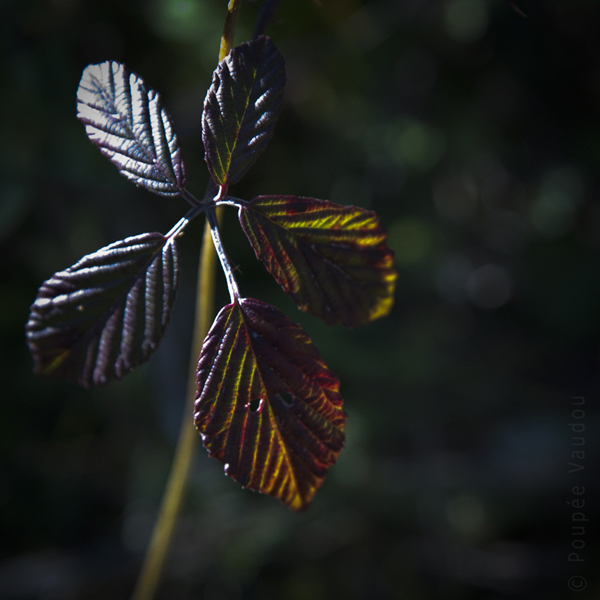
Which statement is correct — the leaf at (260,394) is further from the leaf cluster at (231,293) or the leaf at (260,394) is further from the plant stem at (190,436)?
the plant stem at (190,436)

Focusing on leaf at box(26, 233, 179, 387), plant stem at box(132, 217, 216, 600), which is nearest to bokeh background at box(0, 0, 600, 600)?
plant stem at box(132, 217, 216, 600)

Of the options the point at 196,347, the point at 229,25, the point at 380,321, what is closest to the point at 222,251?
the point at 229,25

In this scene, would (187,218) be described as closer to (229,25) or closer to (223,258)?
(223,258)

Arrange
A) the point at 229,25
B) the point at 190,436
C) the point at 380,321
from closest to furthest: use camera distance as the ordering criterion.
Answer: the point at 229,25
the point at 190,436
the point at 380,321

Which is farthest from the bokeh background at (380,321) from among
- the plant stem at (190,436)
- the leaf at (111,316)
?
the leaf at (111,316)

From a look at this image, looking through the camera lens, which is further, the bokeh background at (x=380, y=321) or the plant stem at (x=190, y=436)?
the bokeh background at (x=380, y=321)

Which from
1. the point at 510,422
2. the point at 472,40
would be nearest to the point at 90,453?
the point at 510,422
